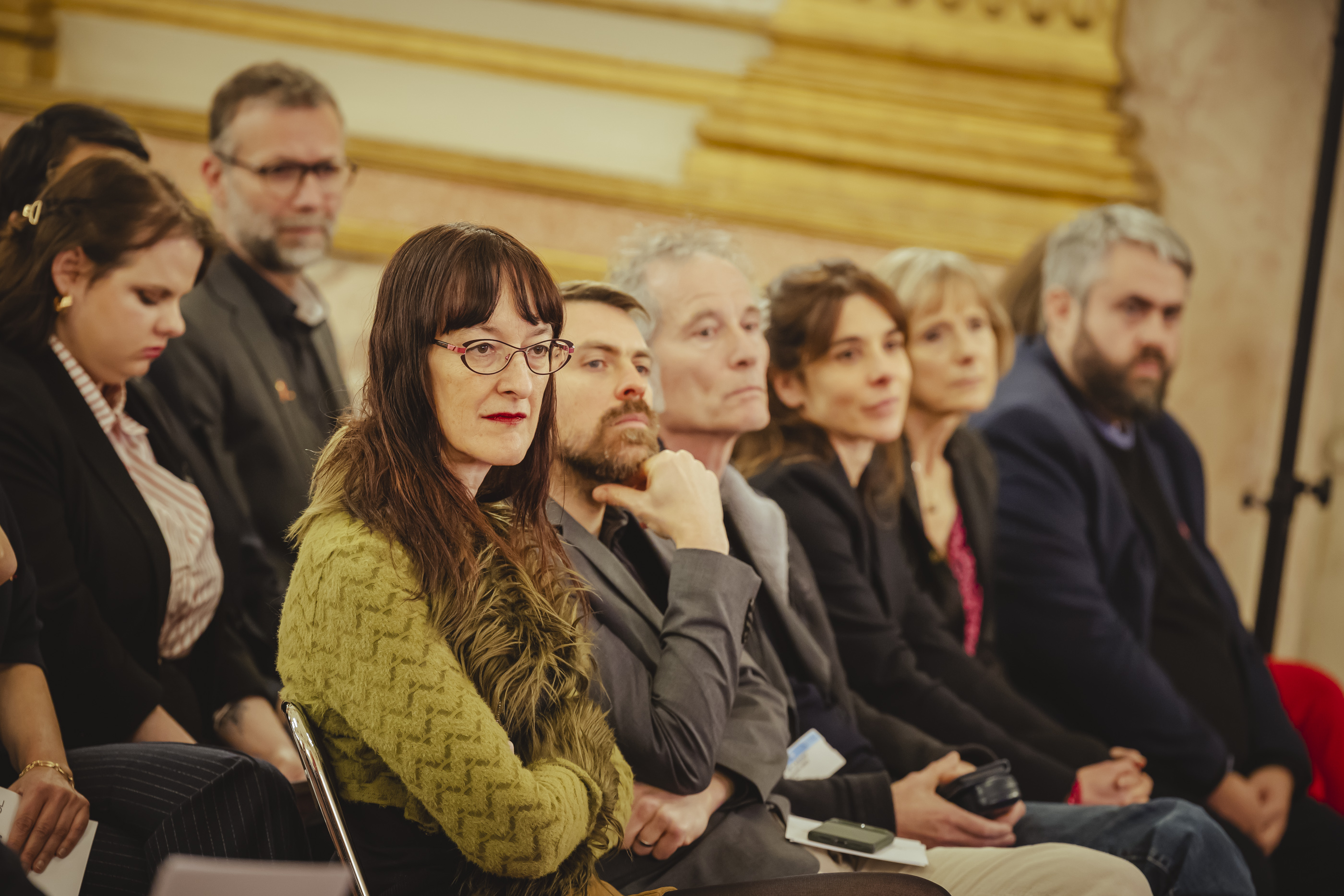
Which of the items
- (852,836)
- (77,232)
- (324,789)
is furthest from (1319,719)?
(77,232)

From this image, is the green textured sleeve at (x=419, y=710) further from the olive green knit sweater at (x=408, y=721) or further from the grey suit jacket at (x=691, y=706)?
the grey suit jacket at (x=691, y=706)

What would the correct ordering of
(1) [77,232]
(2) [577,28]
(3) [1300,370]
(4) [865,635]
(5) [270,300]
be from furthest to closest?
1. (2) [577,28]
2. (3) [1300,370]
3. (5) [270,300]
4. (4) [865,635]
5. (1) [77,232]

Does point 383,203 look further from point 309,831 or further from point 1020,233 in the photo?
point 309,831

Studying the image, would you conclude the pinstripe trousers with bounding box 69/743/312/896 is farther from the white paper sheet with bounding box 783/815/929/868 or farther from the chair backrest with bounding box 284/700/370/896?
the white paper sheet with bounding box 783/815/929/868

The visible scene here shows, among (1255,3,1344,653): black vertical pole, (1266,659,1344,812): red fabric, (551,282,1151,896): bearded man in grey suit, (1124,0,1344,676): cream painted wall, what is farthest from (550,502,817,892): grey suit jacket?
(1124,0,1344,676): cream painted wall

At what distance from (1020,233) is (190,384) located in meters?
2.97

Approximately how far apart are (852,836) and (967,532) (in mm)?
1252

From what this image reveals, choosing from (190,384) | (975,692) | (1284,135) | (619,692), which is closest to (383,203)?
(190,384)

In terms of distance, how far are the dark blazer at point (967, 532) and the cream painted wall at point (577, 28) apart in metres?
1.98

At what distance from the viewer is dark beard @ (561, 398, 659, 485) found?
1.95m

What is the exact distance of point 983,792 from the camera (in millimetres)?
2213

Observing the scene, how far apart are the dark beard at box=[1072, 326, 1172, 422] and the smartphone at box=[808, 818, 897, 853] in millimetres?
1765

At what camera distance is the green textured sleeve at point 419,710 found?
4.44 feet

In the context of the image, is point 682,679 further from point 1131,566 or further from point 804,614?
point 1131,566
